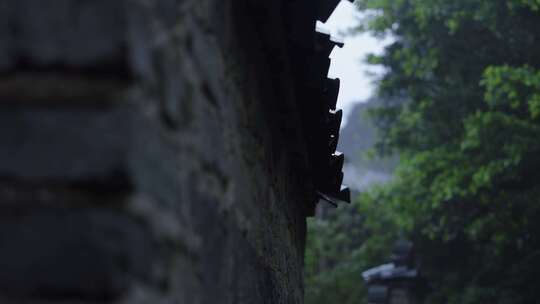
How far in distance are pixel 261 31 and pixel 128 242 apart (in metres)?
1.32

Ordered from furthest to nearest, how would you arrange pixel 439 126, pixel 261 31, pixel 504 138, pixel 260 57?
1. pixel 439 126
2. pixel 504 138
3. pixel 260 57
4. pixel 261 31

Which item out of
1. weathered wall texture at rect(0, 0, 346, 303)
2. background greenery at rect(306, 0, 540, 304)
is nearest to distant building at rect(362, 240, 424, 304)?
background greenery at rect(306, 0, 540, 304)

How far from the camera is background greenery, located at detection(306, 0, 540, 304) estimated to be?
419 inches

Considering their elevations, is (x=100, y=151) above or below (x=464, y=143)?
below

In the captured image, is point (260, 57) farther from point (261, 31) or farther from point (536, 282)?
point (536, 282)

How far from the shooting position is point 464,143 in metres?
10.7

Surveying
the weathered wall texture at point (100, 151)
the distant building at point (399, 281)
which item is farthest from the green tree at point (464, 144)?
the weathered wall texture at point (100, 151)

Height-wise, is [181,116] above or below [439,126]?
below

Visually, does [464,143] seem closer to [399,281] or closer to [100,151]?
[399,281]

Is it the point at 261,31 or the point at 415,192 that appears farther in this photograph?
the point at 415,192

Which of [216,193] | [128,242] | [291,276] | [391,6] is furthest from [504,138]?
[128,242]

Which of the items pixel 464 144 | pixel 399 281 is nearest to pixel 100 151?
pixel 464 144

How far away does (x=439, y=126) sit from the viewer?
43.6 ft

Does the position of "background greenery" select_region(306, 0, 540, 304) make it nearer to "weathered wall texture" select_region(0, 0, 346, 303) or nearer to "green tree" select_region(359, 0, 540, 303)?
"green tree" select_region(359, 0, 540, 303)
